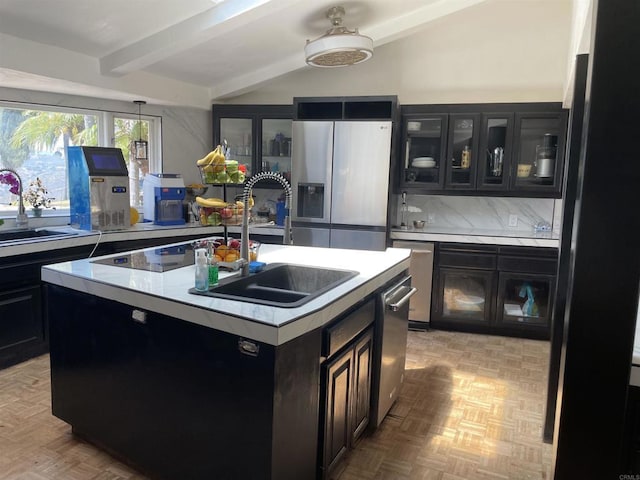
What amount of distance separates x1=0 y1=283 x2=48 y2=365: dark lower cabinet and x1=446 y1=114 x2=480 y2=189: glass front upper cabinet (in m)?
3.46

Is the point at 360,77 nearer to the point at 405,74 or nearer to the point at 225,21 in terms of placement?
the point at 405,74

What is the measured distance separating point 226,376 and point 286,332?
319 mm

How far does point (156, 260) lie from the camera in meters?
2.52

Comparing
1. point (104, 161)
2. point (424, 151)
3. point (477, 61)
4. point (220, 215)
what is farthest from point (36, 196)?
point (477, 61)

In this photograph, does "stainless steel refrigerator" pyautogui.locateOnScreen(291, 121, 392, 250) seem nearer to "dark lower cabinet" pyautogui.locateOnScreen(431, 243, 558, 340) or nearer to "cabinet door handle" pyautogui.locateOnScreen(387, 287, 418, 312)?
"dark lower cabinet" pyautogui.locateOnScreen(431, 243, 558, 340)

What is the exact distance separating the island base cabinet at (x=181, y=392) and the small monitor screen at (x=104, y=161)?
1691 mm

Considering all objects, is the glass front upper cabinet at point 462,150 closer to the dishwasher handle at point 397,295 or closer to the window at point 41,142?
the dishwasher handle at point 397,295

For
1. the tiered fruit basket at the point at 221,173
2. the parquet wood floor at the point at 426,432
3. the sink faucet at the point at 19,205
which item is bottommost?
the parquet wood floor at the point at 426,432

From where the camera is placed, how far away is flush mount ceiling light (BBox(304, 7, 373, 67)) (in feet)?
10.6

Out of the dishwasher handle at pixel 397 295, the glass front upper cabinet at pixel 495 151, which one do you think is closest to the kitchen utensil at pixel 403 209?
the glass front upper cabinet at pixel 495 151

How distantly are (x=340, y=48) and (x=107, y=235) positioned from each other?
88.7 inches

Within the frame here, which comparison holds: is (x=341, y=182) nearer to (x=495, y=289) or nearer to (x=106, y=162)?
(x=495, y=289)

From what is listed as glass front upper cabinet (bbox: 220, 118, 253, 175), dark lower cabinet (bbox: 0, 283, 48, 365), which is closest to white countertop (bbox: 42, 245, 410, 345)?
dark lower cabinet (bbox: 0, 283, 48, 365)

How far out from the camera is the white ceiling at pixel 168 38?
3070 millimetres
